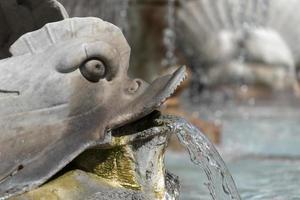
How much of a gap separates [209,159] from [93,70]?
0.50 metres

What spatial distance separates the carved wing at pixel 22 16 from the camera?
7.37 feet

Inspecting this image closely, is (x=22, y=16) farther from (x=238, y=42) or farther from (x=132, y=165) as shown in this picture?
(x=238, y=42)

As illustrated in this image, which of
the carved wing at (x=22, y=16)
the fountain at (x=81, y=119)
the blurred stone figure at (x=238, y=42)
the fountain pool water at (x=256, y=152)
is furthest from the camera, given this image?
the blurred stone figure at (x=238, y=42)

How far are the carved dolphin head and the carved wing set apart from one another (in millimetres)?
101

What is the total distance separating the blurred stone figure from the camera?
1187 cm

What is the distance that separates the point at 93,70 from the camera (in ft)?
6.93

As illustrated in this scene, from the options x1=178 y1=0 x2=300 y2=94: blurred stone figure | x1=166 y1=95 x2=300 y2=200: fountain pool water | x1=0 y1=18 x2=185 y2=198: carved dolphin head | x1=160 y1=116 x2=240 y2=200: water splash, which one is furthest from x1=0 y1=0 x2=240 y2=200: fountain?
x1=178 y1=0 x2=300 y2=94: blurred stone figure

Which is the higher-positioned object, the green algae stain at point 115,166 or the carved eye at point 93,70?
the carved eye at point 93,70

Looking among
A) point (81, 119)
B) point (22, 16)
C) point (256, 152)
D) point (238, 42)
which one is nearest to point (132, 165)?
Answer: point (81, 119)

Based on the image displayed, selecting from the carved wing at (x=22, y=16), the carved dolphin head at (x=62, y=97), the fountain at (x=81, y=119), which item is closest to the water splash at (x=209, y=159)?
the fountain at (x=81, y=119)

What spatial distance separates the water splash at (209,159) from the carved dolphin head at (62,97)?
0.22 metres

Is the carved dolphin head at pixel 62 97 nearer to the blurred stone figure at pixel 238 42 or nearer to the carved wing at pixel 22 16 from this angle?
the carved wing at pixel 22 16

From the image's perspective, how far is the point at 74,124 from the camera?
209cm

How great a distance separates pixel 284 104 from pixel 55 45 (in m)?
9.83
